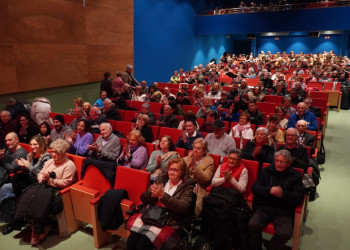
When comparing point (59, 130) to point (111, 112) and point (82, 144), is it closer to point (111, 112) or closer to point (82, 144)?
point (82, 144)

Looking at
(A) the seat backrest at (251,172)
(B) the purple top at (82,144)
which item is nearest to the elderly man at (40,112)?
(B) the purple top at (82,144)

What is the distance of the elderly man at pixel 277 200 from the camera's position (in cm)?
261

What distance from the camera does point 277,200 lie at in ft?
8.94

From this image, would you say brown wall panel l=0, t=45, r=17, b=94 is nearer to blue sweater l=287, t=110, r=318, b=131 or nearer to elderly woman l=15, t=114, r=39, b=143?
elderly woman l=15, t=114, r=39, b=143

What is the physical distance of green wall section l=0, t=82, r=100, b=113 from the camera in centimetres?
650

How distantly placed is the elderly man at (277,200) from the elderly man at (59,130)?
282 cm

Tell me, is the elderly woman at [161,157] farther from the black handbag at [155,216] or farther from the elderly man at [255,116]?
the elderly man at [255,116]

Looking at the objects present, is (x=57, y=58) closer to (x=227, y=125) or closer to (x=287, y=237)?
(x=227, y=125)

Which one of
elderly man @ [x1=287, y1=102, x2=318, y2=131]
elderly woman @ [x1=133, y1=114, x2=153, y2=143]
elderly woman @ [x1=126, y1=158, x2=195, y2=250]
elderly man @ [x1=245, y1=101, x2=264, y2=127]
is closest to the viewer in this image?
elderly woman @ [x1=126, y1=158, x2=195, y2=250]

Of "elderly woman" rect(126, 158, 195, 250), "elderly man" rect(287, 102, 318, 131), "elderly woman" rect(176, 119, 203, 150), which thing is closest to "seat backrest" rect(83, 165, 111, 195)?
"elderly woman" rect(126, 158, 195, 250)

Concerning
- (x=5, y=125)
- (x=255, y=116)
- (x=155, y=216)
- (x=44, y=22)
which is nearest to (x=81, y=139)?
(x=5, y=125)

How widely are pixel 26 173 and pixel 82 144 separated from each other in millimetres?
847

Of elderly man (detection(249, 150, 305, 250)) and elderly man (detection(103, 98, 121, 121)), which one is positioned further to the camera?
elderly man (detection(103, 98, 121, 121))

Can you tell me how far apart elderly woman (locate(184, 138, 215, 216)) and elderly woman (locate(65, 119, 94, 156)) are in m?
1.46
